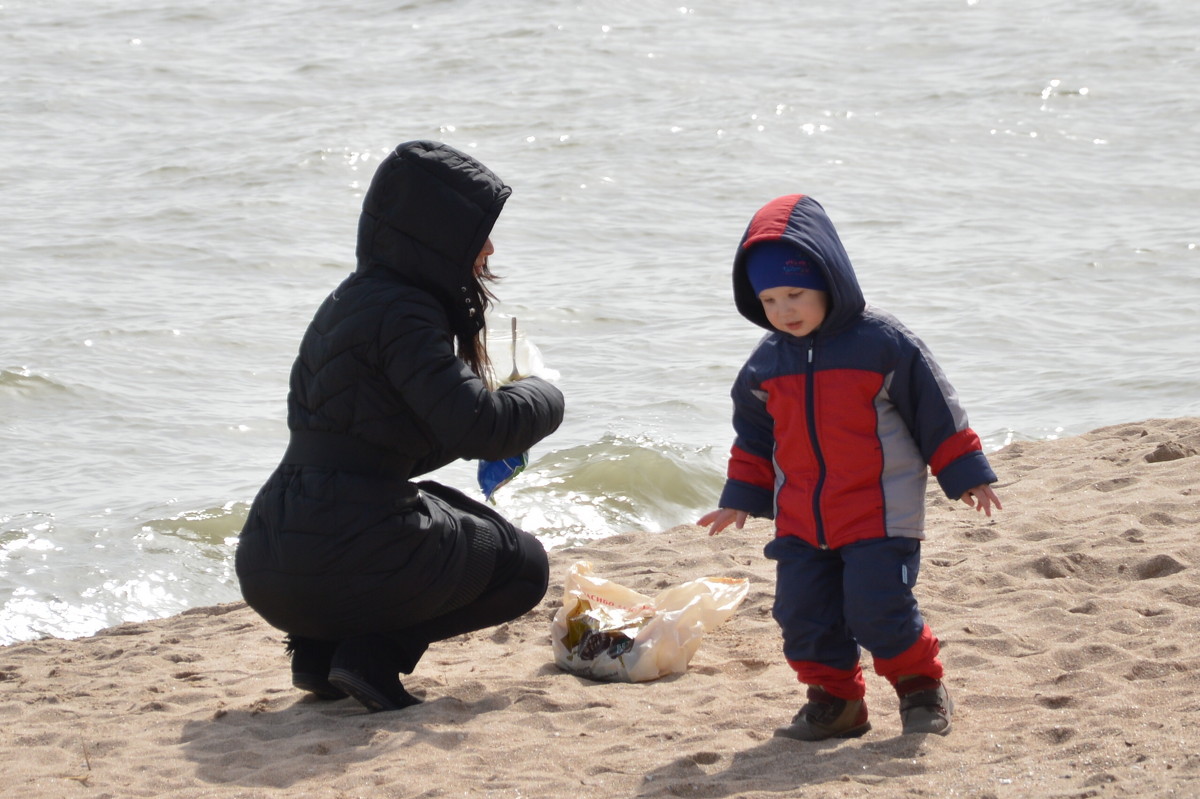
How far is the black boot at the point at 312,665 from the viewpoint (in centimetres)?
403

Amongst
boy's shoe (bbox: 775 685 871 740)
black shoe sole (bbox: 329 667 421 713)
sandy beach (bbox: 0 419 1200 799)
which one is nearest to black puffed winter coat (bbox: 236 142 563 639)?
black shoe sole (bbox: 329 667 421 713)

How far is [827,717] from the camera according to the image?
141 inches

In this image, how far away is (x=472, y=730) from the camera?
3770 mm

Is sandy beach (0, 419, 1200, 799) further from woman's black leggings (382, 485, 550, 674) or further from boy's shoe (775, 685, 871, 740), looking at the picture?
woman's black leggings (382, 485, 550, 674)

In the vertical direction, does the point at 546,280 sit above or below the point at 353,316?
below

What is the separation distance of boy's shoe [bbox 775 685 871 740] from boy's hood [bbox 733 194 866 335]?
0.93 meters

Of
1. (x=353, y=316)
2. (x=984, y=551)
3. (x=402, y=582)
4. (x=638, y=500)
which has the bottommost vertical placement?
(x=638, y=500)

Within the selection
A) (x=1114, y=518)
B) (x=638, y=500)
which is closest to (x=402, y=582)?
(x=1114, y=518)

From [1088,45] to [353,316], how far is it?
22252 millimetres

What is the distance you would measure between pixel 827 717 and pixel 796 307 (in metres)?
1.05

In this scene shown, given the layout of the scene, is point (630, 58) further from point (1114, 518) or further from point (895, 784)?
point (895, 784)

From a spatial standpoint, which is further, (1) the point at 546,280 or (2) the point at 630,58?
(2) the point at 630,58

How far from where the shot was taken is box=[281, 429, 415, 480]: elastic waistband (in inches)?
148

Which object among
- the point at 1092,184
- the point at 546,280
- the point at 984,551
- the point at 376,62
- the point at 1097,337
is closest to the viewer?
the point at 984,551
